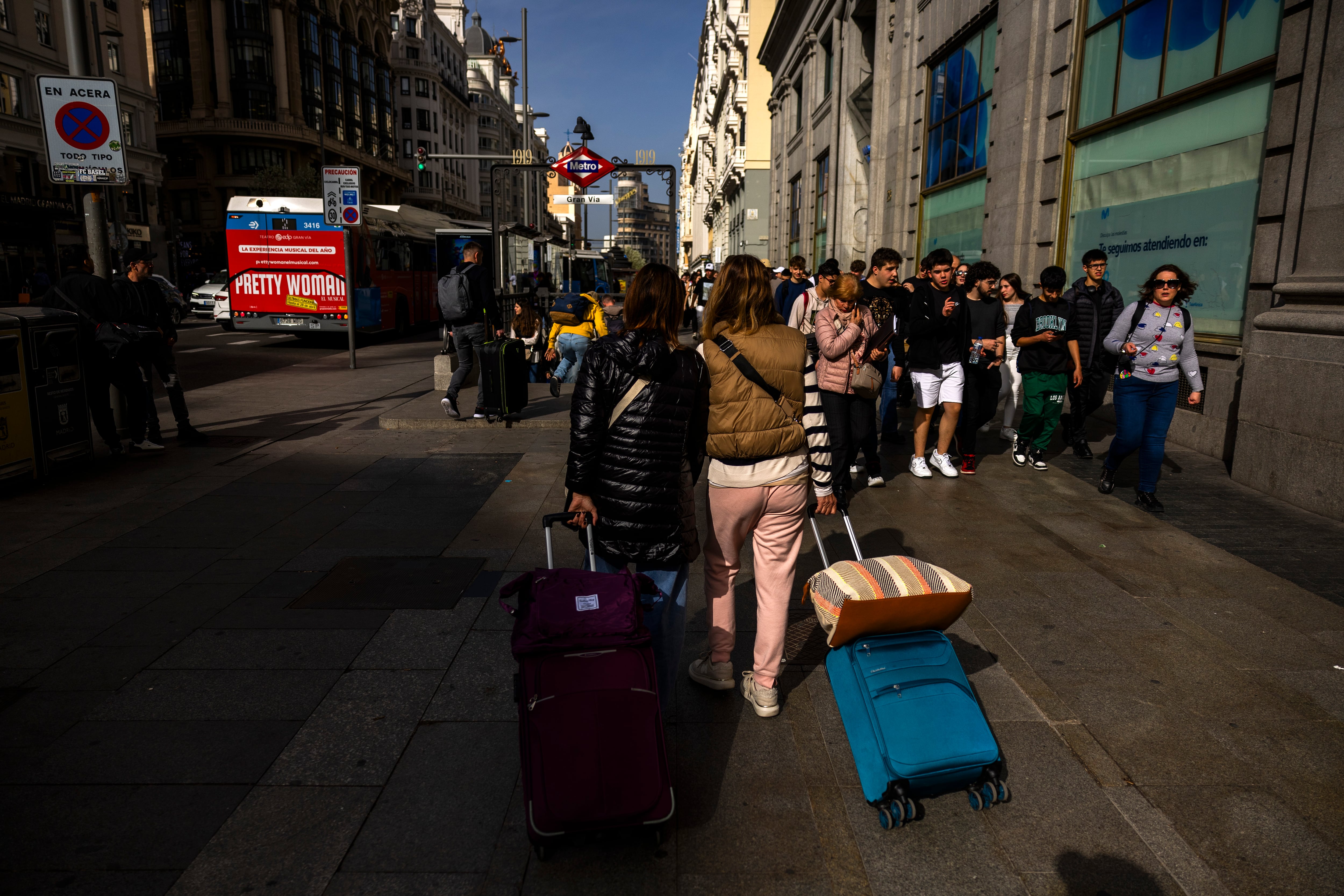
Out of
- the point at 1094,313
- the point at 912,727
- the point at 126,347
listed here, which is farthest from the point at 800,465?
Answer: the point at 126,347

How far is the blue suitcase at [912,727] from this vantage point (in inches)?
109

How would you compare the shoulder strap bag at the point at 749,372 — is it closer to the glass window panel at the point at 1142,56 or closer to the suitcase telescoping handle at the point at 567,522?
the suitcase telescoping handle at the point at 567,522

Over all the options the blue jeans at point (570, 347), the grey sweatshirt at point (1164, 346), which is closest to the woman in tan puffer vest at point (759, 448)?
the grey sweatshirt at point (1164, 346)

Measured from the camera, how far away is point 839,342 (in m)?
5.87

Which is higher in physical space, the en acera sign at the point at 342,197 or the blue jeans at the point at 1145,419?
the en acera sign at the point at 342,197

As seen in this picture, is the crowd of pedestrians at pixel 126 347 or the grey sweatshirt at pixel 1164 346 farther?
the crowd of pedestrians at pixel 126 347

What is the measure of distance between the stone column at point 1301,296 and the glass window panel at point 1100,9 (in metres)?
3.34

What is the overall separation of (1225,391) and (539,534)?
20.8 feet

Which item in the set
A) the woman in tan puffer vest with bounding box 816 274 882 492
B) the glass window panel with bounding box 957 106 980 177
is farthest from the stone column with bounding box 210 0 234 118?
the woman in tan puffer vest with bounding box 816 274 882 492

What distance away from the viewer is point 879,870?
2588 millimetres

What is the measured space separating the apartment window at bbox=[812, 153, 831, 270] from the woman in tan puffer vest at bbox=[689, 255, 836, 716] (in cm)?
2279

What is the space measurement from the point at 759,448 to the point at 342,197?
12.8m

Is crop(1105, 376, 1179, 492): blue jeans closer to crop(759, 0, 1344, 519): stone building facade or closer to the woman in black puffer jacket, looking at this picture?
crop(759, 0, 1344, 519): stone building facade

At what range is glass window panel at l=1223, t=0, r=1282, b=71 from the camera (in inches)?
305
